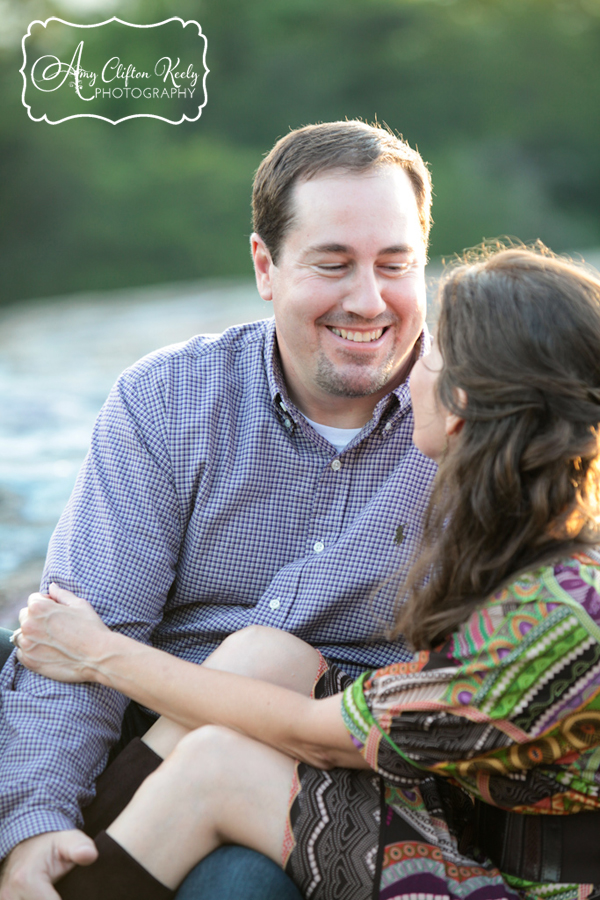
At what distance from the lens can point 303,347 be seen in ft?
6.61

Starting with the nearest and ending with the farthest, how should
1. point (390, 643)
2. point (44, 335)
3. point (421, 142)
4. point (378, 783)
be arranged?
point (378, 783) → point (390, 643) → point (44, 335) → point (421, 142)

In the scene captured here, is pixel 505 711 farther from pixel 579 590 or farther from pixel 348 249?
pixel 348 249

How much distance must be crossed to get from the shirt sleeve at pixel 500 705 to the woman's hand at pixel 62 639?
1.68 feet

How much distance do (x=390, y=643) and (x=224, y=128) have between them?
15069mm

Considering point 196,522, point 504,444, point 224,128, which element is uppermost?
point 224,128

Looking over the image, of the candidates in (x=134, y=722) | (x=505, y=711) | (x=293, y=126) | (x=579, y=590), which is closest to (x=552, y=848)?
(x=505, y=711)

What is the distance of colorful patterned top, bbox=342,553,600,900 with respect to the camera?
124 cm

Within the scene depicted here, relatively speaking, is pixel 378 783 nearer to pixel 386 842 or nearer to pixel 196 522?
pixel 386 842

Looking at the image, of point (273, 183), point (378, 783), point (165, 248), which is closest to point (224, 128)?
point (165, 248)

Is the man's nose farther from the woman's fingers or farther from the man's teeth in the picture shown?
the woman's fingers

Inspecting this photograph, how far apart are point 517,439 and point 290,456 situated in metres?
0.68

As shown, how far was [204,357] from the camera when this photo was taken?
6.65ft

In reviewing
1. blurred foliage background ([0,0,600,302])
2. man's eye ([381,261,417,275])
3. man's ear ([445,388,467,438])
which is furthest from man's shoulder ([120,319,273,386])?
blurred foliage background ([0,0,600,302])

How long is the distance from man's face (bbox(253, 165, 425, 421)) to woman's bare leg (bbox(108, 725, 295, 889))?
84cm
